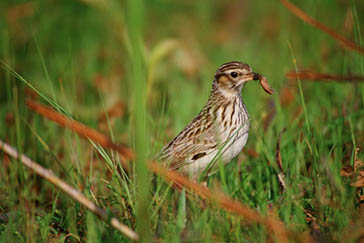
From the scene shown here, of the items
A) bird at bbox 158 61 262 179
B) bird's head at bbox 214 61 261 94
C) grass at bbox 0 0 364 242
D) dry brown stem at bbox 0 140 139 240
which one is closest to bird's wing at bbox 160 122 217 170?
bird at bbox 158 61 262 179

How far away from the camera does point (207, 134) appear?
4.62 metres

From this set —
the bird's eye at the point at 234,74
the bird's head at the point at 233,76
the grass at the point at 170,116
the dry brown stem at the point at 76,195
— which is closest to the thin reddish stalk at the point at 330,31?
the grass at the point at 170,116

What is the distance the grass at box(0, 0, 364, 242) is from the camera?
347 cm

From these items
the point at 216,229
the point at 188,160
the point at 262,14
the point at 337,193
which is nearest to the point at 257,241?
the point at 216,229

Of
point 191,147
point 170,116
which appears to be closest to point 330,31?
point 191,147

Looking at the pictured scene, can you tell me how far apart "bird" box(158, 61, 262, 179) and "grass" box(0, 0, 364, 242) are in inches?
8.1

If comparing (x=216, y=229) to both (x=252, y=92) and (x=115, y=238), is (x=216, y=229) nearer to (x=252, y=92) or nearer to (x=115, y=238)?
(x=115, y=238)

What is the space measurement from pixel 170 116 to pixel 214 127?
1857 millimetres

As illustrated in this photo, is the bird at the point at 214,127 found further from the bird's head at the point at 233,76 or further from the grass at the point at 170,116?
the grass at the point at 170,116

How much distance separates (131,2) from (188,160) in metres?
2.67

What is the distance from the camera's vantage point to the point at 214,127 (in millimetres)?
4621

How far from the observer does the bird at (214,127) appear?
452cm

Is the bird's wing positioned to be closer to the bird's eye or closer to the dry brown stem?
the bird's eye

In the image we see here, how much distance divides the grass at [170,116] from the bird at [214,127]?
206 mm
